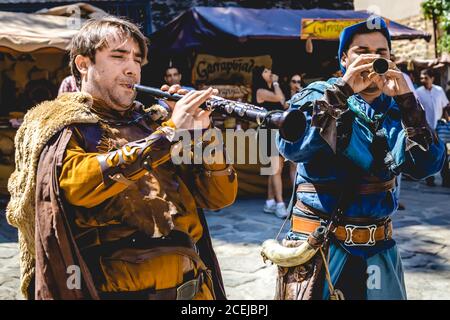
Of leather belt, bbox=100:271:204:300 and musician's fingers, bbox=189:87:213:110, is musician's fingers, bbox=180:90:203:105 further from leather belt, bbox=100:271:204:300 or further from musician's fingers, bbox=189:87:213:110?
leather belt, bbox=100:271:204:300

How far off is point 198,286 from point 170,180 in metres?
0.43

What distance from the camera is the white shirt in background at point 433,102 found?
827 cm

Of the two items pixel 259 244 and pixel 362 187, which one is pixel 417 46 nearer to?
pixel 259 244

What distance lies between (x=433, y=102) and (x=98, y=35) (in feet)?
24.7

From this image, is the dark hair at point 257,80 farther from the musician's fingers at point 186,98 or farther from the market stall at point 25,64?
the musician's fingers at point 186,98

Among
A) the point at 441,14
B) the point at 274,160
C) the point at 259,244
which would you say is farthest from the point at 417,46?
the point at 259,244

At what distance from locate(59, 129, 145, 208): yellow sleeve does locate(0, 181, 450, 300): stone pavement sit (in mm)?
2495

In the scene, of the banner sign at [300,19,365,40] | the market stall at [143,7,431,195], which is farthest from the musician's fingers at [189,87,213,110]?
the banner sign at [300,19,365,40]

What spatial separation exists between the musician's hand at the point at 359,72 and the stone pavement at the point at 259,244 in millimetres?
2329

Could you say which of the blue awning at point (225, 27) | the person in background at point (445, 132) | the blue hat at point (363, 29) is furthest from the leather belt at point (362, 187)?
the person in background at point (445, 132)

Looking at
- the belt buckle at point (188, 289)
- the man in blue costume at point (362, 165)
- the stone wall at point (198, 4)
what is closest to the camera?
the belt buckle at point (188, 289)

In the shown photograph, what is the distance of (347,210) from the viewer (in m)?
2.27

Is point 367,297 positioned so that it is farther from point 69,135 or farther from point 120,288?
point 69,135

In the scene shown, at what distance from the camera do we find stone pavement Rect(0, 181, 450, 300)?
4.21 meters
